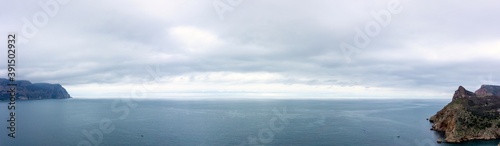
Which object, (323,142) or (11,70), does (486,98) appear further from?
(11,70)

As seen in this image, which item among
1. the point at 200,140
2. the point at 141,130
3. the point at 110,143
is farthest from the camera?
the point at 141,130

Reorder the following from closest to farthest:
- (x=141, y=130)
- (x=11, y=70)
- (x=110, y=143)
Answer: (x=11, y=70)
(x=110, y=143)
(x=141, y=130)

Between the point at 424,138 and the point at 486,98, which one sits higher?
the point at 486,98

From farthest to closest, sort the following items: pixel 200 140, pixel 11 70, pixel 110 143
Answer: pixel 200 140 → pixel 110 143 → pixel 11 70

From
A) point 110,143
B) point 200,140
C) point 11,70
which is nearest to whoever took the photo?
point 11,70

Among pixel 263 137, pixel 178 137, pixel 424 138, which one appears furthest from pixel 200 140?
pixel 424 138

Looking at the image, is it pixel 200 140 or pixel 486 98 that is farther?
pixel 486 98

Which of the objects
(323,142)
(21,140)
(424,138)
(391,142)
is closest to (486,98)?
(424,138)

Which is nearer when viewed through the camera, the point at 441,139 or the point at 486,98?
the point at 441,139

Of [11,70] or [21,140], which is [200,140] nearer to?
[21,140]
